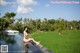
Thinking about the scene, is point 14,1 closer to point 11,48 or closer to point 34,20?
point 34,20

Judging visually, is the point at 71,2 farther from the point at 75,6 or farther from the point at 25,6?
the point at 25,6

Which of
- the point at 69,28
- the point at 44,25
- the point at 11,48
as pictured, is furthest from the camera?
the point at 69,28

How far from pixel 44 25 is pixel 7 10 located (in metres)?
0.59

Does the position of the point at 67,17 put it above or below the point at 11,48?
above

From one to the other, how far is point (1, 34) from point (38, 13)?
0.57m

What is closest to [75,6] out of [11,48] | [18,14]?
[18,14]

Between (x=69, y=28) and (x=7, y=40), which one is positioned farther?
(x=69, y=28)

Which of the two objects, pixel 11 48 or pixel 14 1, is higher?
pixel 14 1

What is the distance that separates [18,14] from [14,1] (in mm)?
182

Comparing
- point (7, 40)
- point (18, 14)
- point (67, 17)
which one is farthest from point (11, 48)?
point (67, 17)

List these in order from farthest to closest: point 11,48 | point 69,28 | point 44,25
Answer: point 69,28 < point 44,25 < point 11,48

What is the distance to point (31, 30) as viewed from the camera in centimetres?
402

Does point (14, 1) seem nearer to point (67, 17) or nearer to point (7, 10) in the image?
point (7, 10)

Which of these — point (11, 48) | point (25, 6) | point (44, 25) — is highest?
point (25, 6)
